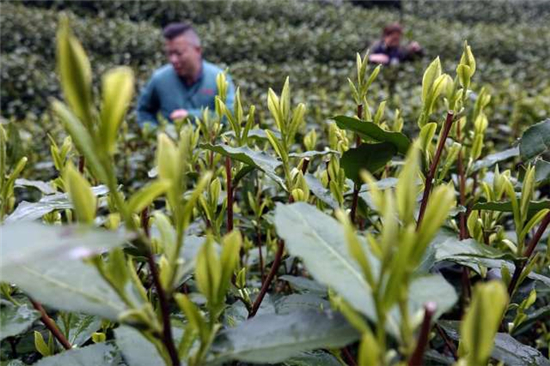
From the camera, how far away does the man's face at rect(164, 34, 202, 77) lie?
4465 millimetres

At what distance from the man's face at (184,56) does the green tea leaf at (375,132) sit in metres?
3.75

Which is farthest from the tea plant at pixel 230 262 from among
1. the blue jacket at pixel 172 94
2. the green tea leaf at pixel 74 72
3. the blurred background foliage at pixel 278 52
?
the blue jacket at pixel 172 94

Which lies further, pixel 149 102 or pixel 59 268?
pixel 149 102

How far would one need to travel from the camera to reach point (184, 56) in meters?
4.47

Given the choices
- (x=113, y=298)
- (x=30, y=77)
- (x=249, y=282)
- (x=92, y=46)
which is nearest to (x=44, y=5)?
(x=92, y=46)

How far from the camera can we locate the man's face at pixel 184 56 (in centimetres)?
446

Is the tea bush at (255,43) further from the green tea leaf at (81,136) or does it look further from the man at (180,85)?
the green tea leaf at (81,136)

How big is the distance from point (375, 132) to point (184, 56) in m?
3.79

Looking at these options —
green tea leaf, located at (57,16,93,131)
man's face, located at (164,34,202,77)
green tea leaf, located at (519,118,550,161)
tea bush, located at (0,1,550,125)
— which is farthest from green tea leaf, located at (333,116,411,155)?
tea bush, located at (0,1,550,125)

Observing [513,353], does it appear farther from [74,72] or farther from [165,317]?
[74,72]

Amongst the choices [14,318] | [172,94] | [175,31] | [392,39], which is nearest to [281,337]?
[14,318]

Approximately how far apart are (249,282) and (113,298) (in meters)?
0.81

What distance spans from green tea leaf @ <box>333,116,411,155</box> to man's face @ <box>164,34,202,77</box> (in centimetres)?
375

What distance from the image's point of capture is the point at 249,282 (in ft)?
4.44
